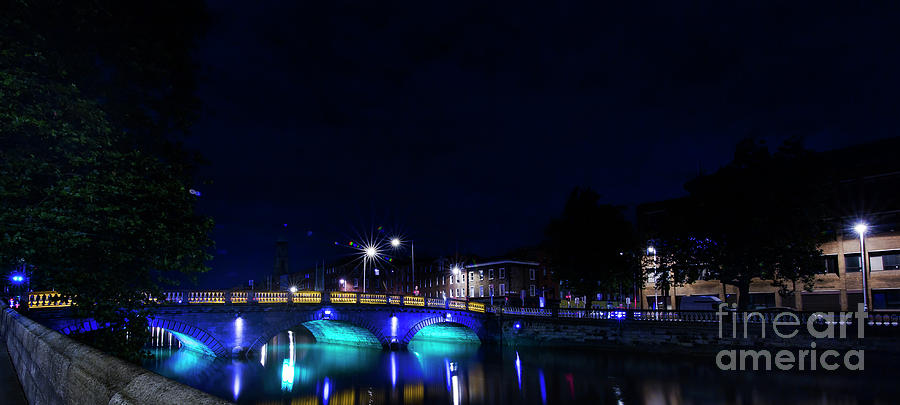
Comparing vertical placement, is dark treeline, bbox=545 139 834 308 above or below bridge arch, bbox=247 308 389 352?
above

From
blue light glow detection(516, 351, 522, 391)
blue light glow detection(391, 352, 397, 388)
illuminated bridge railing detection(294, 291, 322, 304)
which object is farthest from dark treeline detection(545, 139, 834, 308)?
illuminated bridge railing detection(294, 291, 322, 304)

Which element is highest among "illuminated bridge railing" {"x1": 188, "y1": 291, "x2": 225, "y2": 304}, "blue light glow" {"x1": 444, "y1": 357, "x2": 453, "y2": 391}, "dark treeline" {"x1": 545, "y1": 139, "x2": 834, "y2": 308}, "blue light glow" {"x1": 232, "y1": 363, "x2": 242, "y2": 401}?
"dark treeline" {"x1": 545, "y1": 139, "x2": 834, "y2": 308}

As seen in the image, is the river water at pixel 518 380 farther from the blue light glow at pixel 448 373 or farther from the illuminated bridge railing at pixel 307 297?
the illuminated bridge railing at pixel 307 297

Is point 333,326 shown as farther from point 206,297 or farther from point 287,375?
point 206,297

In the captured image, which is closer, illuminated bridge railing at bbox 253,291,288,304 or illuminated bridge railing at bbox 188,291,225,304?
illuminated bridge railing at bbox 188,291,225,304

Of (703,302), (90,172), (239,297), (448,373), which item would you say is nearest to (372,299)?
(239,297)

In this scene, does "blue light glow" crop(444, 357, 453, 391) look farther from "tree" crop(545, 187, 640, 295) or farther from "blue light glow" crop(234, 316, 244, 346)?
"tree" crop(545, 187, 640, 295)

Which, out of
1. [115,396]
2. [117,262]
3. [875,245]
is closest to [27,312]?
[117,262]

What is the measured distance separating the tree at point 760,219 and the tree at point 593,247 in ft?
29.8

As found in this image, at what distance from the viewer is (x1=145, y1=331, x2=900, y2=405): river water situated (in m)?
25.9

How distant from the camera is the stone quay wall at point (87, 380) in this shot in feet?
13.4

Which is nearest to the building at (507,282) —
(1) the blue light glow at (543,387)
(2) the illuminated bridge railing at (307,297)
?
(2) the illuminated bridge railing at (307,297)

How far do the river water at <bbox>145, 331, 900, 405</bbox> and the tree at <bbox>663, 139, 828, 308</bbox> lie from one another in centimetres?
925

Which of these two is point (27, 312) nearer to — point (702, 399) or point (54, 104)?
point (54, 104)
